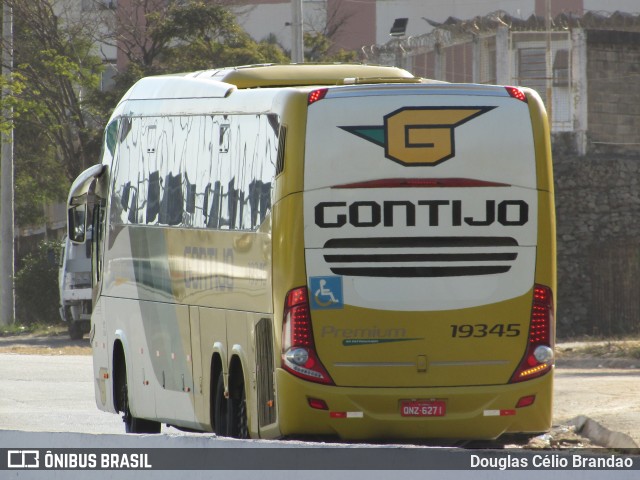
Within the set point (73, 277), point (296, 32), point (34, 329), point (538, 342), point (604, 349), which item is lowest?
point (34, 329)

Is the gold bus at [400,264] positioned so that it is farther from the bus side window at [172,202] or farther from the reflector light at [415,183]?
the bus side window at [172,202]

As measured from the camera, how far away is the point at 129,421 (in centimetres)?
1645

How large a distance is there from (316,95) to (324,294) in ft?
5.31

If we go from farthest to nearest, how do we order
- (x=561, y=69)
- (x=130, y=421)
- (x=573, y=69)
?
(x=561, y=69) < (x=573, y=69) < (x=130, y=421)

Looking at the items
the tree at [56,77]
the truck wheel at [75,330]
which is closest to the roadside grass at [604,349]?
the truck wheel at [75,330]

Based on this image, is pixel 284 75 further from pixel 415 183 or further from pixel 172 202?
pixel 415 183

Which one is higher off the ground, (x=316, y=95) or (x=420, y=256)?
(x=316, y=95)

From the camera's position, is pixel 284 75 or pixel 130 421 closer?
pixel 284 75

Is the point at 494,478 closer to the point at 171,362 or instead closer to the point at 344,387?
the point at 344,387

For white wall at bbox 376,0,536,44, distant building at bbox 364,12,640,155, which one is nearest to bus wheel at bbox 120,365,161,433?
distant building at bbox 364,12,640,155

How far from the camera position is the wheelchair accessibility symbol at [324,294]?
1158 cm

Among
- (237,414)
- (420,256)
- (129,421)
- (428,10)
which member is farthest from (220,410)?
(428,10)

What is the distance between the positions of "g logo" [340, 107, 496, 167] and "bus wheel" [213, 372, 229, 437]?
114 inches

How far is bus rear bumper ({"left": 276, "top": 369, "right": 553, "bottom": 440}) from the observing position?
38.0 ft
